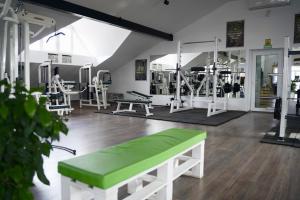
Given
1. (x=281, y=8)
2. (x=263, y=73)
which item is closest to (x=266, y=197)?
(x=263, y=73)

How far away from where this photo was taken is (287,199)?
190 centimetres

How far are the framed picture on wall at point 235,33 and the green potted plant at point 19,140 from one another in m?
7.71

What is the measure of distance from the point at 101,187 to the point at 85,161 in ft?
0.93

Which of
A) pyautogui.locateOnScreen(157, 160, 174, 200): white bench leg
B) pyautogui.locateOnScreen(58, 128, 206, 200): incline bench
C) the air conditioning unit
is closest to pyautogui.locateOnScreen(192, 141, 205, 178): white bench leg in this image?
pyautogui.locateOnScreen(58, 128, 206, 200): incline bench

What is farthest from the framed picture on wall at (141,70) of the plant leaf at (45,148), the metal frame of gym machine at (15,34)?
the plant leaf at (45,148)

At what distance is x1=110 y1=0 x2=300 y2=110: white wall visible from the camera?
23.0ft

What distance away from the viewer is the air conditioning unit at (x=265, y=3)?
6.34m

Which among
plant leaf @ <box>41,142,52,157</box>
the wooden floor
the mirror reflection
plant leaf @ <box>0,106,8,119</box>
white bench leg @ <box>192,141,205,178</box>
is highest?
the mirror reflection

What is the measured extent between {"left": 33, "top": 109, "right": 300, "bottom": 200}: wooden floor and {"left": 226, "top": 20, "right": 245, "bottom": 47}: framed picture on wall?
3631mm

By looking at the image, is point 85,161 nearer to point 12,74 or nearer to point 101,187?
point 101,187

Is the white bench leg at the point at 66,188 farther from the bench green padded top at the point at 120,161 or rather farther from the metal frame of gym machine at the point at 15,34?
the metal frame of gym machine at the point at 15,34

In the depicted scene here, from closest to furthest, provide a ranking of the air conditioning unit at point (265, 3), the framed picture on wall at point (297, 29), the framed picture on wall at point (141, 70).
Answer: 1. the air conditioning unit at point (265, 3)
2. the framed picture on wall at point (297, 29)
3. the framed picture on wall at point (141, 70)

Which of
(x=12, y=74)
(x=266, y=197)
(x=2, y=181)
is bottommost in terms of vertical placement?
(x=266, y=197)

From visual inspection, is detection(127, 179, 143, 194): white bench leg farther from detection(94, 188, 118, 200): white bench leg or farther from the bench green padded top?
detection(94, 188, 118, 200): white bench leg
